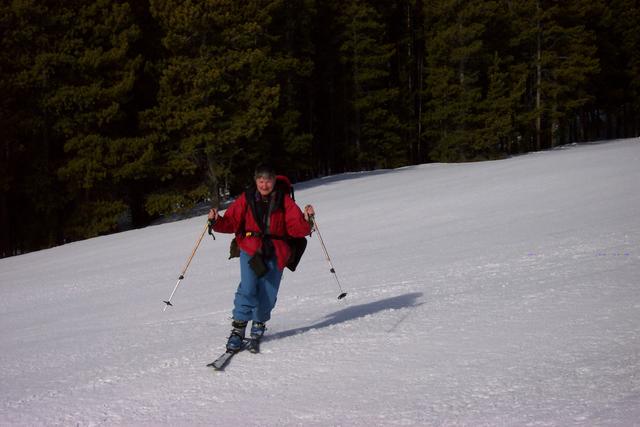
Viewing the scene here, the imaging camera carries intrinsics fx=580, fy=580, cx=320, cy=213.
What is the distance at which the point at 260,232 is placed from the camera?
5.20 meters

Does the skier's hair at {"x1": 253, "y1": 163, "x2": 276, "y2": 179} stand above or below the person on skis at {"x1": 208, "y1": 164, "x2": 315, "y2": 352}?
above

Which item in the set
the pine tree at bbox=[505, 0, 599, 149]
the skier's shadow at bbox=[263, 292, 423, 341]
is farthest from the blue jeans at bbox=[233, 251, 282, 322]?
the pine tree at bbox=[505, 0, 599, 149]

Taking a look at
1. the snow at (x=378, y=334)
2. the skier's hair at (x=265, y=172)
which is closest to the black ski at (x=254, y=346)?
the snow at (x=378, y=334)

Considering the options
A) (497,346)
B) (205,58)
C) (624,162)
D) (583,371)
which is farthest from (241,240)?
(205,58)

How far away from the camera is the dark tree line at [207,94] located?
2203 centimetres

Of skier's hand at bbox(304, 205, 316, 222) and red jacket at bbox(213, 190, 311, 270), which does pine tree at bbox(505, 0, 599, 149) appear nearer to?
skier's hand at bbox(304, 205, 316, 222)

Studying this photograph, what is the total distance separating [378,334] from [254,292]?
1216 mm

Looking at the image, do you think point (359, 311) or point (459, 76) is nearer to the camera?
point (359, 311)

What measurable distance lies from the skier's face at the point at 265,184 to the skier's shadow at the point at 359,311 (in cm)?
154

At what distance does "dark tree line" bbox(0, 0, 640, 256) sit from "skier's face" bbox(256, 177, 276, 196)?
60.0 ft

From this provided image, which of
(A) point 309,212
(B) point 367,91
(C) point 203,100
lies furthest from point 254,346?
(B) point 367,91

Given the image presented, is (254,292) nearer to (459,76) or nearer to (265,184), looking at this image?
(265,184)

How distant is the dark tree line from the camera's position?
22031 millimetres

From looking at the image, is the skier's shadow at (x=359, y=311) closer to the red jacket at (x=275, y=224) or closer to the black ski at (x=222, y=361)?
the black ski at (x=222, y=361)
